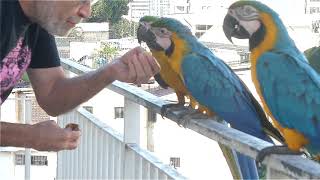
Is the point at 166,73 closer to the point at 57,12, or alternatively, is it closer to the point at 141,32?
the point at 141,32

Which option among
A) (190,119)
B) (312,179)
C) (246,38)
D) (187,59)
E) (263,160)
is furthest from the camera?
(187,59)

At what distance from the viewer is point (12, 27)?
3.01ft

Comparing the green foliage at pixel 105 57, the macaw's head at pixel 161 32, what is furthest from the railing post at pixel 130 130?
the macaw's head at pixel 161 32

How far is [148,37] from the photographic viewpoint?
150 centimetres

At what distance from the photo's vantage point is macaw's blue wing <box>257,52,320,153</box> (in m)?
0.94

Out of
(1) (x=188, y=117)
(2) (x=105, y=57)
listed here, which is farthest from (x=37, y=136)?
(2) (x=105, y=57)

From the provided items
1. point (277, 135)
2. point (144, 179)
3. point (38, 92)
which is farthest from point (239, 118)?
point (38, 92)

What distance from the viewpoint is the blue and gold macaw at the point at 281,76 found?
3.09 ft

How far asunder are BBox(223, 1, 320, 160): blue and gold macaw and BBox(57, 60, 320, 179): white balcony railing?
0.08 meters

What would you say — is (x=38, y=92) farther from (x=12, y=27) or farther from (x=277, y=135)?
(x=277, y=135)

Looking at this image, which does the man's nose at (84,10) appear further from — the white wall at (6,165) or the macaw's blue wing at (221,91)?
the white wall at (6,165)

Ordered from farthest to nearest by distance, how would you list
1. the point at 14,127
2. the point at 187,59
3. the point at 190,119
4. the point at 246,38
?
the point at 187,59
the point at 246,38
the point at 190,119
the point at 14,127

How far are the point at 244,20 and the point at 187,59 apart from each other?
0.85 ft

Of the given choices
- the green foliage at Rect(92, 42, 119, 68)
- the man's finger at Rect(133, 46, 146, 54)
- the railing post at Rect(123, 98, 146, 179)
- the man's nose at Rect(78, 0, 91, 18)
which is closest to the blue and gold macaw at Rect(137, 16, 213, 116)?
the green foliage at Rect(92, 42, 119, 68)
